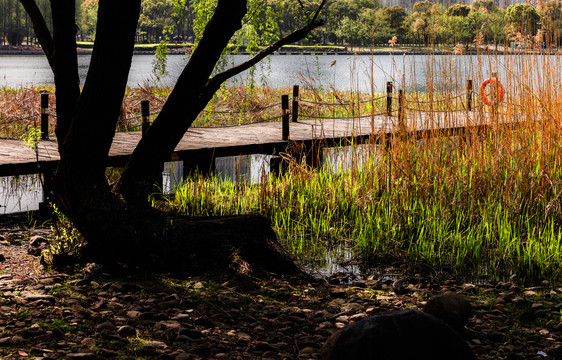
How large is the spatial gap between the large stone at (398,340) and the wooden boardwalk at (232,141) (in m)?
3.93

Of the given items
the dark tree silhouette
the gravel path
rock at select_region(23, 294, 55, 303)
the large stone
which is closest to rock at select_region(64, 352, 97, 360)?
the gravel path

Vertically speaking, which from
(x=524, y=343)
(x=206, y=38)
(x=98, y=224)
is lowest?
(x=524, y=343)

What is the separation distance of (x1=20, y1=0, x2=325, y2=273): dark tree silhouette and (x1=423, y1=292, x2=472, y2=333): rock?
137 cm

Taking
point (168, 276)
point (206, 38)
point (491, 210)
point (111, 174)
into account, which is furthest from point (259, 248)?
point (111, 174)

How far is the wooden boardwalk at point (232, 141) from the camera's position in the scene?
734 centimetres

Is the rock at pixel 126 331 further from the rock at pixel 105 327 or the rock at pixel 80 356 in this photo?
the rock at pixel 80 356

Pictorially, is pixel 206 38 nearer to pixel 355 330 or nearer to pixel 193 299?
pixel 193 299

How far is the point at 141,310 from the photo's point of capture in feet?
12.9

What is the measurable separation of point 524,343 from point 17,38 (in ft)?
270

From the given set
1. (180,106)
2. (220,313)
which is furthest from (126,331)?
(180,106)

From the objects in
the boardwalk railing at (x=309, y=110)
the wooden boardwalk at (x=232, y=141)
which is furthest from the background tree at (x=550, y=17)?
the wooden boardwalk at (x=232, y=141)

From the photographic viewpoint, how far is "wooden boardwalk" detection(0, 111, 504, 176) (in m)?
7.34

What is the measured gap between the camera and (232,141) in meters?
9.60

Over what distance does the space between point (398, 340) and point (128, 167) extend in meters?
2.96
